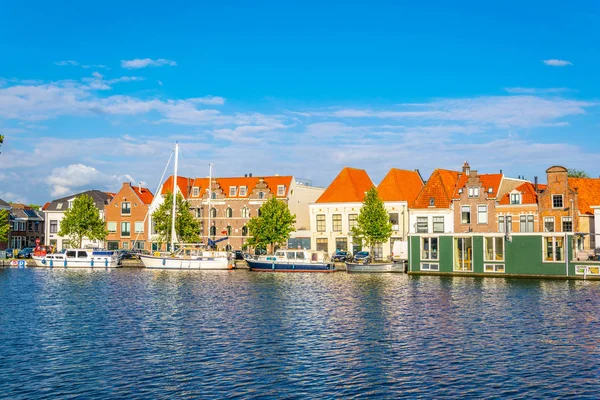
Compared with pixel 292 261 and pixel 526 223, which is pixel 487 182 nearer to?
pixel 526 223

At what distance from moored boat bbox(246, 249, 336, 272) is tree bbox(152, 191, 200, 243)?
20.3 meters

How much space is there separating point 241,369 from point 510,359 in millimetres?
13226

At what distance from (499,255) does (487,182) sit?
67.2ft

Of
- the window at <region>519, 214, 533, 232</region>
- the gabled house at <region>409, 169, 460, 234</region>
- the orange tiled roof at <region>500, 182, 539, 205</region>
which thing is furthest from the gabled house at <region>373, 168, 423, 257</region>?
the window at <region>519, 214, 533, 232</region>

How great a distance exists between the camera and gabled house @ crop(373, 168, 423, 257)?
108 meters

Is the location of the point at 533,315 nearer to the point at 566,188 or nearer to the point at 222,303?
the point at 222,303

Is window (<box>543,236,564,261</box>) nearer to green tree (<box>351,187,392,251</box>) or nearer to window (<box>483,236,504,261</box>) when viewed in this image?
window (<box>483,236,504,261</box>)

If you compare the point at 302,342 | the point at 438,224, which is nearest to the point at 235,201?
the point at 438,224

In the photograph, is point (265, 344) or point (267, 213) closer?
point (265, 344)

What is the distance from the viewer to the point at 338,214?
113m

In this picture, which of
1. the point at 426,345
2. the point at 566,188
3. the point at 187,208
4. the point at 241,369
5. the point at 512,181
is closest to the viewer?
the point at 241,369

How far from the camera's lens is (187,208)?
117000mm

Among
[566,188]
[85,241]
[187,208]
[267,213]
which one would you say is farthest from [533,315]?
[85,241]

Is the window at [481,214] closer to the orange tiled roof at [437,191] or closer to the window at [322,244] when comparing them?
the orange tiled roof at [437,191]
